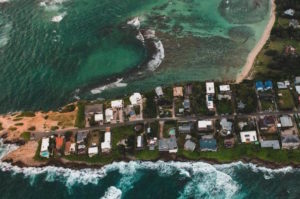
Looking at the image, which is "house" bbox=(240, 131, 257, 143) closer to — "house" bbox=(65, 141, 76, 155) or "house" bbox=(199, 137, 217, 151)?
"house" bbox=(199, 137, 217, 151)

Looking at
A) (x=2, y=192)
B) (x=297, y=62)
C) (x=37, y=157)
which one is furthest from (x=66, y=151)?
(x=297, y=62)

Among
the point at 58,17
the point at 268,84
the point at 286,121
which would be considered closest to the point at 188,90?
the point at 268,84

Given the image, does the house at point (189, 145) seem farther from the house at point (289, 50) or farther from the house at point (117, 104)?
the house at point (289, 50)

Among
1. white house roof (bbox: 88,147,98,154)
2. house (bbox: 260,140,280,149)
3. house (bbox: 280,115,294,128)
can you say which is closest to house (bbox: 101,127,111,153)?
white house roof (bbox: 88,147,98,154)

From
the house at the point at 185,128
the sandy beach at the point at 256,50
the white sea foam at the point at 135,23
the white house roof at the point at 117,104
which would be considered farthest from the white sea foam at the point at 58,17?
the house at the point at 185,128

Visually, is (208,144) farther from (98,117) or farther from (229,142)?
(98,117)

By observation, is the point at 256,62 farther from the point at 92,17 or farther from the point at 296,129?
the point at 92,17
